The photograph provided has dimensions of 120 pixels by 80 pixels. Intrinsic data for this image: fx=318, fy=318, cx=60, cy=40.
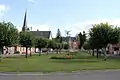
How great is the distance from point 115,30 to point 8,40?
→ 1706 centimetres

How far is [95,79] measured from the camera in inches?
768

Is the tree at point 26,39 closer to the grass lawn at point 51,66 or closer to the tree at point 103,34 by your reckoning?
the tree at point 103,34

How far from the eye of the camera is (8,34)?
4312 centimetres

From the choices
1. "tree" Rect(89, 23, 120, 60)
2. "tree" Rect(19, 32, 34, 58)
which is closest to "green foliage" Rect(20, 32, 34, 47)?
"tree" Rect(19, 32, 34, 58)

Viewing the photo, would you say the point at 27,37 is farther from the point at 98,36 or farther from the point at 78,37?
the point at 78,37

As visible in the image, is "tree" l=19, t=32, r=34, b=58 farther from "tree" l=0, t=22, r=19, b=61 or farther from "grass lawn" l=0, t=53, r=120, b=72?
"grass lawn" l=0, t=53, r=120, b=72

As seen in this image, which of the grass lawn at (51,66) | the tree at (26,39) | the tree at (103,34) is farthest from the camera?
the tree at (26,39)

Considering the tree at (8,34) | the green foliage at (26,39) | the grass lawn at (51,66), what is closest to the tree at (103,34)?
the grass lawn at (51,66)

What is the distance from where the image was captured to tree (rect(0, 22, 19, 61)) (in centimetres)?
4262

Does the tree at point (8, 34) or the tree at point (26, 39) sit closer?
the tree at point (8, 34)

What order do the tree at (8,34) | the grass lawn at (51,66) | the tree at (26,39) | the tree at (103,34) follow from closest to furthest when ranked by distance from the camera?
the grass lawn at (51,66), the tree at (8,34), the tree at (103,34), the tree at (26,39)

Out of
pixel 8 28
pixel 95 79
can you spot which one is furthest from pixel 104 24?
pixel 95 79

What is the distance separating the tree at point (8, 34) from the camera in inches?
1678

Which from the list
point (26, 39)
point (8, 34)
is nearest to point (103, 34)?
point (8, 34)
